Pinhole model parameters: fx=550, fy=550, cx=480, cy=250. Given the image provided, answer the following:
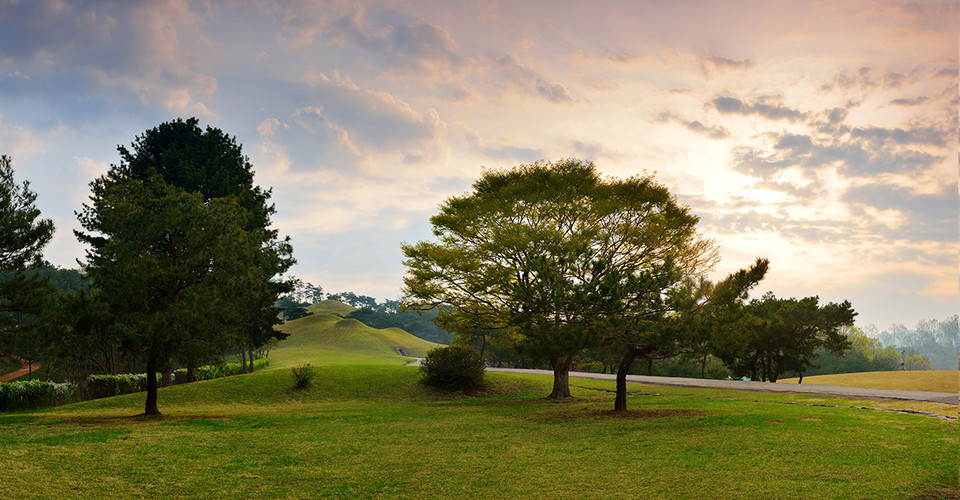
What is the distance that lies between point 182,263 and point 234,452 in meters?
10.6

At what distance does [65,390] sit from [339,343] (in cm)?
6452

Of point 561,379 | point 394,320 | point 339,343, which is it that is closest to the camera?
point 561,379

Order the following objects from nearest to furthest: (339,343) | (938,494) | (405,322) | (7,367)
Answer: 1. (938,494)
2. (7,367)
3. (339,343)
4. (405,322)

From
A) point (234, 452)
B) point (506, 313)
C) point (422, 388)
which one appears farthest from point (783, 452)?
point (422, 388)

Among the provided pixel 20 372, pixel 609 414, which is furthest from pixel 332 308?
pixel 609 414

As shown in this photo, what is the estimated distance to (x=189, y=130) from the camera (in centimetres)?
3756

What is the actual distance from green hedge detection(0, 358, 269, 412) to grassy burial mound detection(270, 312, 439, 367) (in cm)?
4180

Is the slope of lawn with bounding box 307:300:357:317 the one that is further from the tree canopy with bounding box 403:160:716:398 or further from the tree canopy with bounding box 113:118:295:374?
the tree canopy with bounding box 403:160:716:398

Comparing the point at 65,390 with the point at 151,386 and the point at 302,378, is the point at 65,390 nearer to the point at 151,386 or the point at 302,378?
the point at 151,386

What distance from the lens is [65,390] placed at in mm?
27531

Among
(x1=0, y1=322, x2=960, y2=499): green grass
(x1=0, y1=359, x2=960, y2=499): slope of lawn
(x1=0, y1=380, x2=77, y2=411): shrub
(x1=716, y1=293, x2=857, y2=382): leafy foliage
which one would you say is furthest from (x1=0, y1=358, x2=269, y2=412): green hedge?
(x1=716, y1=293, x2=857, y2=382): leafy foliage

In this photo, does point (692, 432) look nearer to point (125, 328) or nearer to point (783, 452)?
point (783, 452)

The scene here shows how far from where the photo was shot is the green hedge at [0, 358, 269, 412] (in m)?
24.1

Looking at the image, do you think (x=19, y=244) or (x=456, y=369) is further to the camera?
(x=456, y=369)
